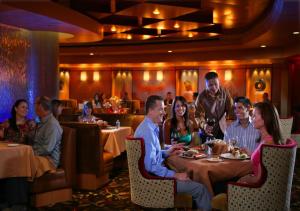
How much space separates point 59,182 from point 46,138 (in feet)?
1.92

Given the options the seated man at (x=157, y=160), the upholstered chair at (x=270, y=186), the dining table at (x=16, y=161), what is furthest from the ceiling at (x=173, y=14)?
the upholstered chair at (x=270, y=186)

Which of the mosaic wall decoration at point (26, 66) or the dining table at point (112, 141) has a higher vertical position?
the mosaic wall decoration at point (26, 66)

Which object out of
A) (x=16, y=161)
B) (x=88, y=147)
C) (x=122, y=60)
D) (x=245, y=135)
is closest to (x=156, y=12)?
(x=88, y=147)

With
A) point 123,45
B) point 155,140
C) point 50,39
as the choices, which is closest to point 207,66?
point 123,45

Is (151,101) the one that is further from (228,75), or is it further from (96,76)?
(96,76)

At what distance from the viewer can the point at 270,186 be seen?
2.88 meters

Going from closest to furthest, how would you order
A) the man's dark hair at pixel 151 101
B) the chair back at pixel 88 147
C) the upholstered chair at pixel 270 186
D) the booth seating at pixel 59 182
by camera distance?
the upholstered chair at pixel 270 186 < the man's dark hair at pixel 151 101 < the booth seating at pixel 59 182 < the chair back at pixel 88 147

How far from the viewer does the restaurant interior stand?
17.6 feet

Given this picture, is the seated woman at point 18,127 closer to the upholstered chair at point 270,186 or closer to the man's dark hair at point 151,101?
the man's dark hair at point 151,101

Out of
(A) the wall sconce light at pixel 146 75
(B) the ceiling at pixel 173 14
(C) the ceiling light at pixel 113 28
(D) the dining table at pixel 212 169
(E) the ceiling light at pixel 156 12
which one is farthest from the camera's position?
(A) the wall sconce light at pixel 146 75

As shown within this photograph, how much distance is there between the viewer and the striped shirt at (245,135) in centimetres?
386

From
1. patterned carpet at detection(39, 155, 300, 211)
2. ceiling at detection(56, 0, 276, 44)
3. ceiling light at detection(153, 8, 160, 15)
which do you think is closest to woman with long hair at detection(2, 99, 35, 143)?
patterned carpet at detection(39, 155, 300, 211)

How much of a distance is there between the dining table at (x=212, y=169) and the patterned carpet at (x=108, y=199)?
150 centimetres

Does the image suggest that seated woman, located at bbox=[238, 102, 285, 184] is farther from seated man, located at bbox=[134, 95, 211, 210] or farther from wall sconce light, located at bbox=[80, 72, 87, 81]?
wall sconce light, located at bbox=[80, 72, 87, 81]
